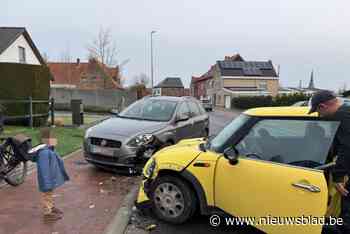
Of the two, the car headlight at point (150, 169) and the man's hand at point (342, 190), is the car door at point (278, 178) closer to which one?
the man's hand at point (342, 190)

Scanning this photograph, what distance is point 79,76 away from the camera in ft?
200

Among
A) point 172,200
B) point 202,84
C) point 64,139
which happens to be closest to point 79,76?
point 202,84

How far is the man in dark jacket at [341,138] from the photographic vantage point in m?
3.30

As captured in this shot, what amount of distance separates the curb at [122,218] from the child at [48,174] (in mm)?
767

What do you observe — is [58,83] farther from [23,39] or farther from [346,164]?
[346,164]

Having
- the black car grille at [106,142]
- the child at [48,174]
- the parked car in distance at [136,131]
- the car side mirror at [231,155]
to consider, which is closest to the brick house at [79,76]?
the parked car in distance at [136,131]

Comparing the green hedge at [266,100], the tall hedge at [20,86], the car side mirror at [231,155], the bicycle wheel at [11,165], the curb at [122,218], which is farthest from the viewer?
the green hedge at [266,100]

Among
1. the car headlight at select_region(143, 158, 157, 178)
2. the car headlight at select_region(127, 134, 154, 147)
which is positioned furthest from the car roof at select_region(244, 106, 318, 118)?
the car headlight at select_region(127, 134, 154, 147)

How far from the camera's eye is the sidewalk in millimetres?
4461

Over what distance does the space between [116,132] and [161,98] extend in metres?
2.27

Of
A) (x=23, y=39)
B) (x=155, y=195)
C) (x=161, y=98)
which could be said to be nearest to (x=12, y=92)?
(x=161, y=98)

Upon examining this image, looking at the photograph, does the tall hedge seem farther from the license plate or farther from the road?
the road

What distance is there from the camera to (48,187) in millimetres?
4812

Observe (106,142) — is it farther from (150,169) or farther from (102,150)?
(150,169)
